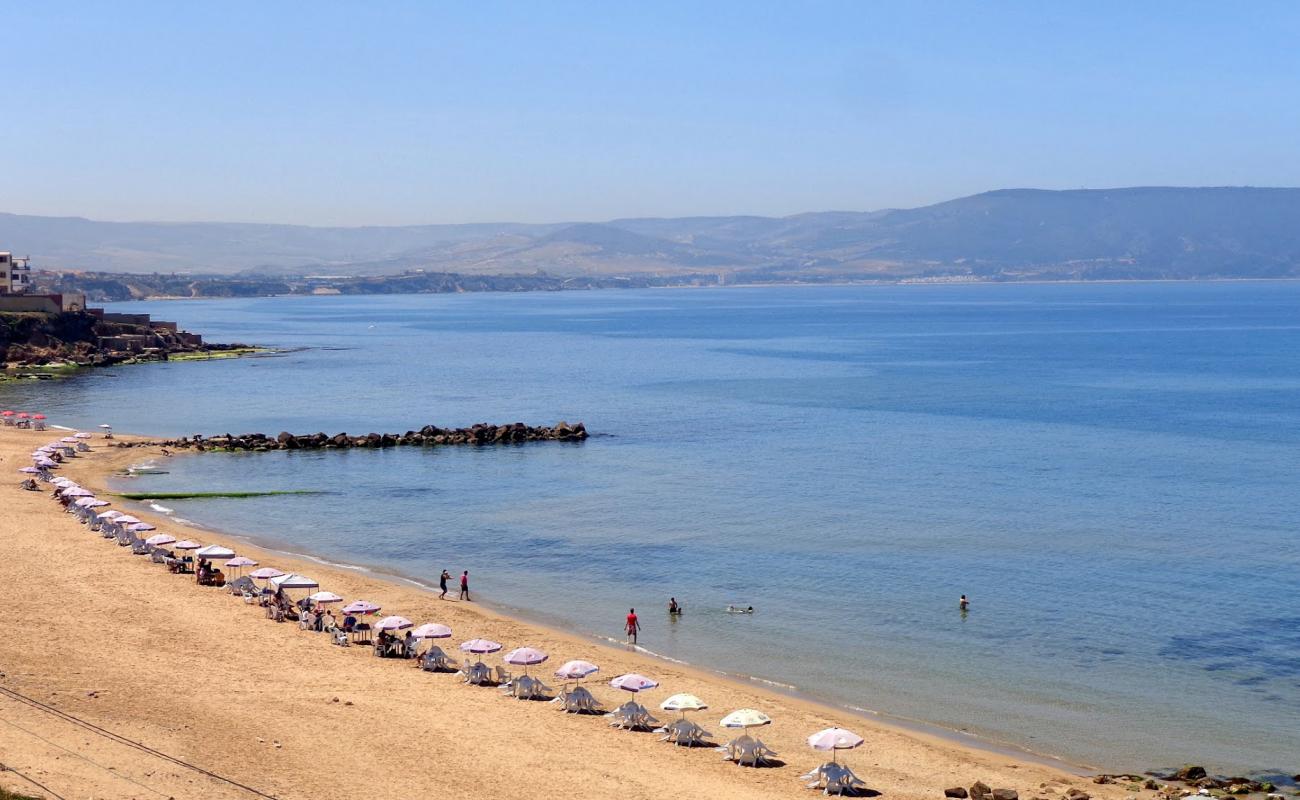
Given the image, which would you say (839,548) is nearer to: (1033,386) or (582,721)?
(582,721)

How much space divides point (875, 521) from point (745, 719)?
2489 centimetres

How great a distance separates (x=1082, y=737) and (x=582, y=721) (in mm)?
10223

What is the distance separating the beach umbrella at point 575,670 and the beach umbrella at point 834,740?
579cm

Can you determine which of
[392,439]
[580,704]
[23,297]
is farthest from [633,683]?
[23,297]

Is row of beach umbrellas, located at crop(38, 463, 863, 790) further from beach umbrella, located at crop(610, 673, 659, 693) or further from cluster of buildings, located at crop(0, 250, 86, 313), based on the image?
cluster of buildings, located at crop(0, 250, 86, 313)

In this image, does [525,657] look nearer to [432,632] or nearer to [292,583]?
[432,632]

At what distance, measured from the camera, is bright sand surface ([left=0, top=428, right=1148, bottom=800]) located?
22.0 metres

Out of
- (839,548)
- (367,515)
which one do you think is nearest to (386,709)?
(839,548)

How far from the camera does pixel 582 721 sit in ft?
87.0

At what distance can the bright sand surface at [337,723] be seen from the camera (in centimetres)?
2205

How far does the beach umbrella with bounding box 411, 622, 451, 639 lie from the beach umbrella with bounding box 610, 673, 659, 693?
18.3ft

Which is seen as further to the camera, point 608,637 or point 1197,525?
point 1197,525

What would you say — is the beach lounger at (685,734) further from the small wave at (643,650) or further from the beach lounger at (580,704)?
the small wave at (643,650)

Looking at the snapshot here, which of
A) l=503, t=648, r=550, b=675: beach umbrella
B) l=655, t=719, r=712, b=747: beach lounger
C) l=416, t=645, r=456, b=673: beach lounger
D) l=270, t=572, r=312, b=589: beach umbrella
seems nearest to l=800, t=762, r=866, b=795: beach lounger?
l=655, t=719, r=712, b=747: beach lounger
